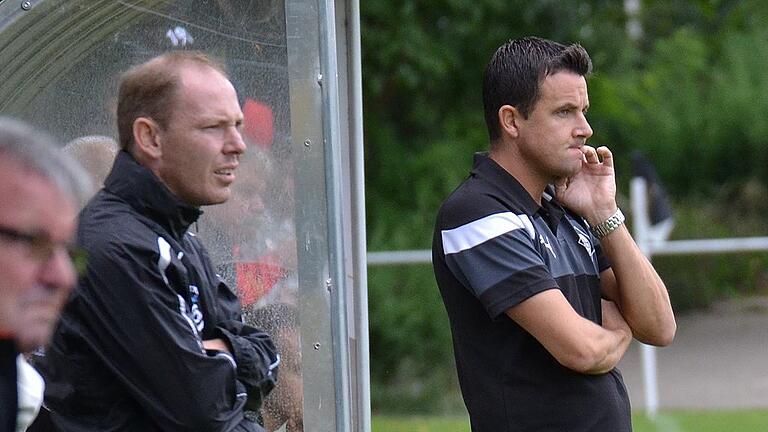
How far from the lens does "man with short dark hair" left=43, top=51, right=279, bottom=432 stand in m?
2.90

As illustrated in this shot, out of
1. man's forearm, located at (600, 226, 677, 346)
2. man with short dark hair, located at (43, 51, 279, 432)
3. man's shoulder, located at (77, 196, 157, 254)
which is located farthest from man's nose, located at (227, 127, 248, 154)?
man's forearm, located at (600, 226, 677, 346)

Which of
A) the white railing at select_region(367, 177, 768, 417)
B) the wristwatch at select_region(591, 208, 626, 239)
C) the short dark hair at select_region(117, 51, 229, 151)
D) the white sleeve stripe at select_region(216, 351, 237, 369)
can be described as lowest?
the white railing at select_region(367, 177, 768, 417)

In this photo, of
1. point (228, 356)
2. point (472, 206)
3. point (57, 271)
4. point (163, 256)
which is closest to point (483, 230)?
point (472, 206)

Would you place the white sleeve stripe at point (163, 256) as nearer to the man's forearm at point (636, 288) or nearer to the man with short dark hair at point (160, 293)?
the man with short dark hair at point (160, 293)

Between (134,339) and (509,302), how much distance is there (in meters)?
1.02

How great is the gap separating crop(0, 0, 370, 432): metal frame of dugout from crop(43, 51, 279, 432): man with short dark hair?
364mm

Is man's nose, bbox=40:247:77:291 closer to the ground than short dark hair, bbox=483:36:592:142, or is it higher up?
closer to the ground

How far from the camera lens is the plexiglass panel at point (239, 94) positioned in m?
3.55

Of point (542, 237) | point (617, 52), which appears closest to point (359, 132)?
point (542, 237)

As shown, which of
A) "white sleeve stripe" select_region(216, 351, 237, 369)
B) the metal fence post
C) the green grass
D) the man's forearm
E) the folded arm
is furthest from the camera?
the metal fence post

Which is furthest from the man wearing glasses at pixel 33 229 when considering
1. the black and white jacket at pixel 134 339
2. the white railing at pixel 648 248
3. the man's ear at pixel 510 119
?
the white railing at pixel 648 248

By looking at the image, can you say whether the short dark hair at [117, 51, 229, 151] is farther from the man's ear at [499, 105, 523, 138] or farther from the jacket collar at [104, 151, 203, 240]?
the man's ear at [499, 105, 523, 138]

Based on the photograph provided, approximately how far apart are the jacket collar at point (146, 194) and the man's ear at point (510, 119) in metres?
1.06

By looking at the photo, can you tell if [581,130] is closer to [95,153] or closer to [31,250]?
[95,153]
